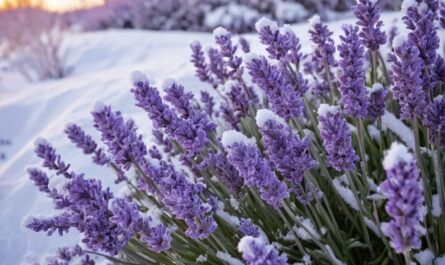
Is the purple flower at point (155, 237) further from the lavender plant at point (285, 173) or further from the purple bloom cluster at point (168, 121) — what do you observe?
the purple bloom cluster at point (168, 121)

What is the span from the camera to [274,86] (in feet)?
4.48

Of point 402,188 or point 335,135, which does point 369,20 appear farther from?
point 402,188

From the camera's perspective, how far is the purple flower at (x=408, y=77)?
1.22 m

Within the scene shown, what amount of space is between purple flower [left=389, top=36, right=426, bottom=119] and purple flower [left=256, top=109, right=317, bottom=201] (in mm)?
289

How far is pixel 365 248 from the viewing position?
1.64 m

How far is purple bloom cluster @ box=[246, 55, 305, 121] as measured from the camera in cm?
135

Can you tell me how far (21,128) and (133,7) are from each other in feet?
34.0

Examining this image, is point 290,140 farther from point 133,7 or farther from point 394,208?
point 133,7

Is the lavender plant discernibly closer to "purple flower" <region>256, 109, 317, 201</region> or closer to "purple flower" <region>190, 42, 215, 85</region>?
"purple flower" <region>256, 109, 317, 201</region>

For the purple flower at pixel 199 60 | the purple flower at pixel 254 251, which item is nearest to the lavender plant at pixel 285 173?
the purple flower at pixel 254 251

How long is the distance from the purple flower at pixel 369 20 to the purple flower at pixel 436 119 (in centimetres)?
35

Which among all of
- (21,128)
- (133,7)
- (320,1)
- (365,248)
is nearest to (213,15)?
(320,1)

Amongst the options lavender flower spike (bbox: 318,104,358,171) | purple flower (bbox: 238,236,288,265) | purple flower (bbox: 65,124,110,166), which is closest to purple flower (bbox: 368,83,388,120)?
lavender flower spike (bbox: 318,104,358,171)

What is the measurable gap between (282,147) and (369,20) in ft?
2.02
